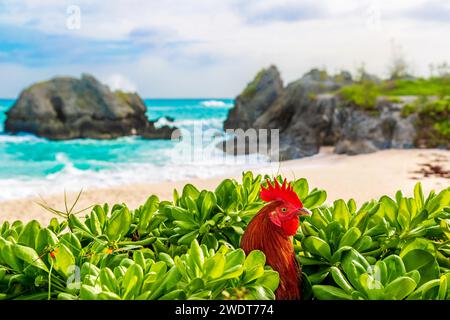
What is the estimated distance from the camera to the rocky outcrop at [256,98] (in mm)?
13406

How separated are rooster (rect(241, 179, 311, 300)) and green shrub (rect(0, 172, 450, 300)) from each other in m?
0.03

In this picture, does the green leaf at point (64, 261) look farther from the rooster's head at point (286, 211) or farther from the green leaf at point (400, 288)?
the green leaf at point (400, 288)

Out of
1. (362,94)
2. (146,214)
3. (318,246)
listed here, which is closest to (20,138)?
(362,94)

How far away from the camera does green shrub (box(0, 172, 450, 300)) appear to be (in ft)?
2.56

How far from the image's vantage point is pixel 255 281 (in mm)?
822

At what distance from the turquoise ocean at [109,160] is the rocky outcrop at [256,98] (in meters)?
0.58

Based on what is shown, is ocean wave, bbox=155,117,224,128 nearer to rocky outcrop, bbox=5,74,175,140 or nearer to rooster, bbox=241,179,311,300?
rocky outcrop, bbox=5,74,175,140

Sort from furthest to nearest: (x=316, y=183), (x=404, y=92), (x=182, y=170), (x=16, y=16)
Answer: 1. (x=16, y=16)
2. (x=404, y=92)
3. (x=182, y=170)
4. (x=316, y=183)

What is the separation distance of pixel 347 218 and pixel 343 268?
208 mm

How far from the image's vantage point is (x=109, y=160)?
38.1 feet

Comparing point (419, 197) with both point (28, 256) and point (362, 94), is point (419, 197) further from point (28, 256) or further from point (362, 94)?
point (362, 94)
